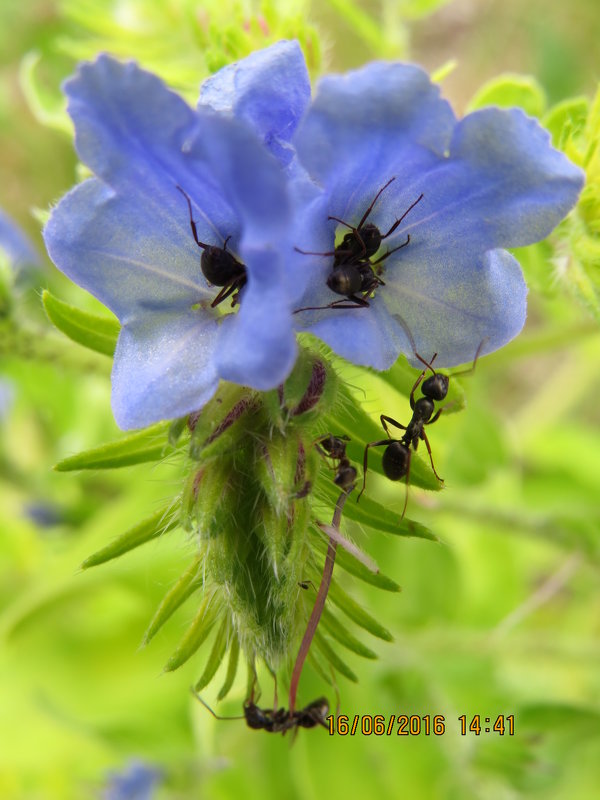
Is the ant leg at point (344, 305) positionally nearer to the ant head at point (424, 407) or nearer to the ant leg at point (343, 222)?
the ant leg at point (343, 222)

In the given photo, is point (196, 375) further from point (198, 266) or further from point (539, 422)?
point (539, 422)

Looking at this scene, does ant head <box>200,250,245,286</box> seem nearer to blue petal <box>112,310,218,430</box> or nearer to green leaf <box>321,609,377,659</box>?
blue petal <box>112,310,218,430</box>

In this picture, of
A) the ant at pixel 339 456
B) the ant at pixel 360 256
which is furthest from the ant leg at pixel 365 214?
the ant at pixel 339 456

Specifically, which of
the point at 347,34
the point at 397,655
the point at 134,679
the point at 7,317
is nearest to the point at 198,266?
the point at 7,317

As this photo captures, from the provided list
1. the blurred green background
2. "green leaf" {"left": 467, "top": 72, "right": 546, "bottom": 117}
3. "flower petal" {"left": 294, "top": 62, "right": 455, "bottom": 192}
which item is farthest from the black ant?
"green leaf" {"left": 467, "top": 72, "right": 546, "bottom": 117}

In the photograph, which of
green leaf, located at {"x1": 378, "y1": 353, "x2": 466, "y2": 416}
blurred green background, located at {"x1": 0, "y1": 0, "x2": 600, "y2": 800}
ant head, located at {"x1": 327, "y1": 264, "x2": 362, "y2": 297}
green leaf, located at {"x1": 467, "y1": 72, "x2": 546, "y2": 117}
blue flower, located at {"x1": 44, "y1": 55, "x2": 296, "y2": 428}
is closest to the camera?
blue flower, located at {"x1": 44, "y1": 55, "x2": 296, "y2": 428}

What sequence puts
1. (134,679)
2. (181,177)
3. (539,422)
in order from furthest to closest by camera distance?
(539,422), (134,679), (181,177)
